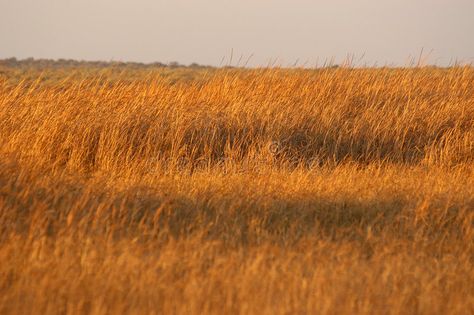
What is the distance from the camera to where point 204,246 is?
4.09 metres

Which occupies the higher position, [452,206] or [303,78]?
[303,78]

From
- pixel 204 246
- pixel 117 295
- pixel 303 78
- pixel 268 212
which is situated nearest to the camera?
pixel 117 295

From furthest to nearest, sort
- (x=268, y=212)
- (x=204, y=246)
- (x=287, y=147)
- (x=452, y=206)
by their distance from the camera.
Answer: (x=287, y=147) → (x=452, y=206) → (x=268, y=212) → (x=204, y=246)

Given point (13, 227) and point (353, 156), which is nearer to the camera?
point (13, 227)

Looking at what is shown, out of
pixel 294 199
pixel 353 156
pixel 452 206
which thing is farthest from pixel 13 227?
pixel 353 156

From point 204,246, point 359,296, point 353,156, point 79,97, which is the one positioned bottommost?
point 359,296

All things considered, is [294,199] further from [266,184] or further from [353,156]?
[353,156]

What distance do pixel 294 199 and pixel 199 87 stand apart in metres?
4.68

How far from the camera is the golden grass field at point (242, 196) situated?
3596mm

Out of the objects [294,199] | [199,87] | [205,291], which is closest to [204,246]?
[205,291]

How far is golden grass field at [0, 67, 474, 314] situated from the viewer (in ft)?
11.8

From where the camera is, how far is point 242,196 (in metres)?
5.35

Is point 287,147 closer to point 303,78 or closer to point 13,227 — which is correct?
point 303,78

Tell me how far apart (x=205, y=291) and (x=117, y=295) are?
435mm
